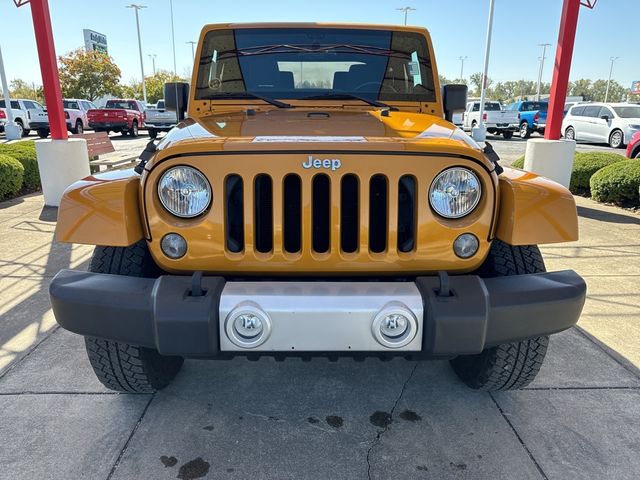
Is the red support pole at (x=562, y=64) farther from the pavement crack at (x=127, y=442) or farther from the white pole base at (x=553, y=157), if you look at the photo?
the pavement crack at (x=127, y=442)

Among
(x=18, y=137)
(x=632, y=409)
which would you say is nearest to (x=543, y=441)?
(x=632, y=409)

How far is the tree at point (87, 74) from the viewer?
123ft

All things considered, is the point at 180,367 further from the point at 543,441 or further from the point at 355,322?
the point at 543,441

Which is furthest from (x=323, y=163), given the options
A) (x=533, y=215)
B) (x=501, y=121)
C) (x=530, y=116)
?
(x=530, y=116)

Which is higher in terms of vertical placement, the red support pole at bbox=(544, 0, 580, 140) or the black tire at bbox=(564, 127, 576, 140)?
the red support pole at bbox=(544, 0, 580, 140)

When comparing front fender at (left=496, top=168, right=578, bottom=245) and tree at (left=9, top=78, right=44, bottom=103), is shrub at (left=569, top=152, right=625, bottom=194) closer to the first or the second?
front fender at (left=496, top=168, right=578, bottom=245)

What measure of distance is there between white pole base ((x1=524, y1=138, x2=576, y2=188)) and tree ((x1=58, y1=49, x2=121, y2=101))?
38023 millimetres

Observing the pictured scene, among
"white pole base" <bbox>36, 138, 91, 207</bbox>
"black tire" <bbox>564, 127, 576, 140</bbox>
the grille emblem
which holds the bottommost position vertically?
"black tire" <bbox>564, 127, 576, 140</bbox>

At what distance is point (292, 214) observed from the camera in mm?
2115

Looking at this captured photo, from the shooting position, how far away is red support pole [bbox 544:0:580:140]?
670 cm

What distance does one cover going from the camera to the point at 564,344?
324 cm

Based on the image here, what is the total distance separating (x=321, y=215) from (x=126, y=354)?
3.84 ft

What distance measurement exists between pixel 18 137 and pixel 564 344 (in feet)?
62.1

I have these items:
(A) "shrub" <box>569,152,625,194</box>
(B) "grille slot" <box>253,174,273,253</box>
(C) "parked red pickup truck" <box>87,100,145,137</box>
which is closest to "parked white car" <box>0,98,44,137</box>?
(C) "parked red pickup truck" <box>87,100,145,137</box>
